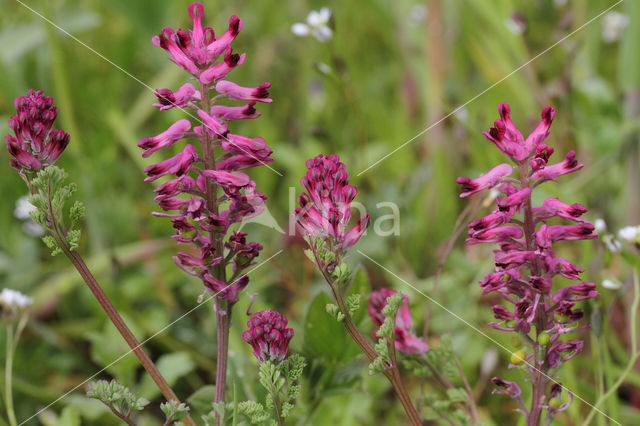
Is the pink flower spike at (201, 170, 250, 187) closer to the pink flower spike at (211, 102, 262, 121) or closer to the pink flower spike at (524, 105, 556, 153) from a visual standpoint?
the pink flower spike at (211, 102, 262, 121)

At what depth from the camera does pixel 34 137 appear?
0.91 meters

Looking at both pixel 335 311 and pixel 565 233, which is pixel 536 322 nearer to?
pixel 565 233

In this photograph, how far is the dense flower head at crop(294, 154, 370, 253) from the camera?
36.0 inches

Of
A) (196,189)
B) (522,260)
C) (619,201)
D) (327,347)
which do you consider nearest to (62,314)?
(327,347)

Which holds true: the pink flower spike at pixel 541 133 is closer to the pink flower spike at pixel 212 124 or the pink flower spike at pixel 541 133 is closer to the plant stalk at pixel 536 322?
the plant stalk at pixel 536 322

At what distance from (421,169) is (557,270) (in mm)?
1520

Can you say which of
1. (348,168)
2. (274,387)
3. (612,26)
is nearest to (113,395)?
(274,387)

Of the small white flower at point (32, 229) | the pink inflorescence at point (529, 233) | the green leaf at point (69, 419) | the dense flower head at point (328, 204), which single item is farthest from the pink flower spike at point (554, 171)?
the small white flower at point (32, 229)

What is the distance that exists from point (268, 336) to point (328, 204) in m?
0.20

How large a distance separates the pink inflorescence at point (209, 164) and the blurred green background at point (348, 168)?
0.30 metres

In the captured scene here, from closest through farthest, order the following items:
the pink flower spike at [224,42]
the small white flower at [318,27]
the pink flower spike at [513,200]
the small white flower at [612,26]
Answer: the pink flower spike at [513,200] < the pink flower spike at [224,42] < the small white flower at [318,27] < the small white flower at [612,26]

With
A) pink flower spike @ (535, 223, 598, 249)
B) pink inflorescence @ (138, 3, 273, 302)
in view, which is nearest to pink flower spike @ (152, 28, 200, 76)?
pink inflorescence @ (138, 3, 273, 302)

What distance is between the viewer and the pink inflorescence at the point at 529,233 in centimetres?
88

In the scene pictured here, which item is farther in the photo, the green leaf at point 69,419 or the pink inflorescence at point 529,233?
the green leaf at point 69,419
